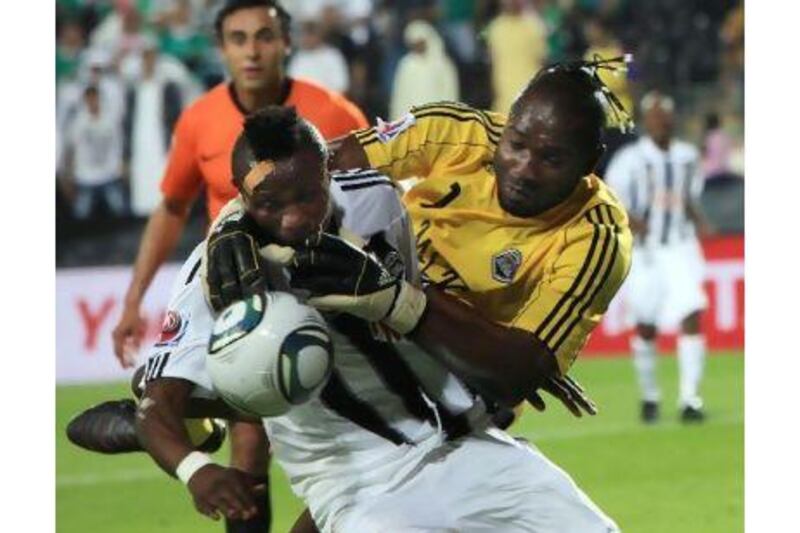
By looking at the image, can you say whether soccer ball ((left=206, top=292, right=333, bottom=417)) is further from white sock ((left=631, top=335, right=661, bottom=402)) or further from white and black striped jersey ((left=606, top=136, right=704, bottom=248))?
white and black striped jersey ((left=606, top=136, right=704, bottom=248))

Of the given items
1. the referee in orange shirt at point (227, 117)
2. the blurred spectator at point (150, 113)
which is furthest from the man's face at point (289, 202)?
the blurred spectator at point (150, 113)

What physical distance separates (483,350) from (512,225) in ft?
1.31

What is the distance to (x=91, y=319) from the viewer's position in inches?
285

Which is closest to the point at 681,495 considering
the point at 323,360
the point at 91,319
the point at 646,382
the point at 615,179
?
the point at 646,382

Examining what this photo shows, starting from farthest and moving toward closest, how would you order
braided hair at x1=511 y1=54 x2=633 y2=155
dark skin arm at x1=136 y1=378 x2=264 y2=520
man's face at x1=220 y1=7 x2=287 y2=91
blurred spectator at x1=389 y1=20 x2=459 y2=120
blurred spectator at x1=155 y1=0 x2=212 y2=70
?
blurred spectator at x1=389 y1=20 x2=459 y2=120 < blurred spectator at x1=155 y1=0 x2=212 y2=70 < man's face at x1=220 y1=7 x2=287 y2=91 < braided hair at x1=511 y1=54 x2=633 y2=155 < dark skin arm at x1=136 y1=378 x2=264 y2=520

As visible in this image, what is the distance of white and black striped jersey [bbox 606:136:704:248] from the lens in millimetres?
7699

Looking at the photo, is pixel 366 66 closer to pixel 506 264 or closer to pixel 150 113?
pixel 150 113

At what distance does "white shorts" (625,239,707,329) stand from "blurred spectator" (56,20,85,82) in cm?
268

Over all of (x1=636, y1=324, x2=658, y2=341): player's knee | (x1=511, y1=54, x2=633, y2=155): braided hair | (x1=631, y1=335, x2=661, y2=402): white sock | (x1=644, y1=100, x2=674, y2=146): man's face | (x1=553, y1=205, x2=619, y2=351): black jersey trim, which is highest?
(x1=511, y1=54, x2=633, y2=155): braided hair

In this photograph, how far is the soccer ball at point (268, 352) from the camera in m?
2.90

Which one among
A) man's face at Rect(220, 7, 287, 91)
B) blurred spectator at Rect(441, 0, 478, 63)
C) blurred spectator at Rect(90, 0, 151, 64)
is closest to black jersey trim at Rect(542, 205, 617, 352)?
man's face at Rect(220, 7, 287, 91)

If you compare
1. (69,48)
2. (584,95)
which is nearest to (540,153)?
(584,95)

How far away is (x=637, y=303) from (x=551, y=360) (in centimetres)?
433

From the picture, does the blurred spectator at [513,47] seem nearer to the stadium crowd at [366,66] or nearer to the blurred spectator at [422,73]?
the stadium crowd at [366,66]
